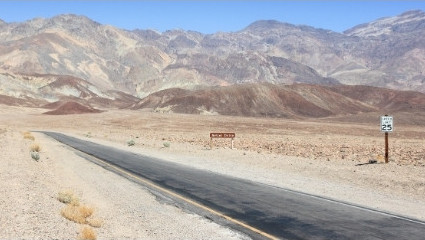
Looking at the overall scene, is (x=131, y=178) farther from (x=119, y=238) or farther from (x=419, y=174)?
(x=419, y=174)

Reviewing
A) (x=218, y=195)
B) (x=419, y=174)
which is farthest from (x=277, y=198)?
(x=419, y=174)

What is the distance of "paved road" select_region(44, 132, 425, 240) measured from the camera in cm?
1016

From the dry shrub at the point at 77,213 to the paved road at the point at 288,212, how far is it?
3.42 meters

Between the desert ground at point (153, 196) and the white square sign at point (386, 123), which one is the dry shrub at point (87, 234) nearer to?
the desert ground at point (153, 196)

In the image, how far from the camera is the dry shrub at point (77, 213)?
1044 cm

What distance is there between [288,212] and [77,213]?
5.27 metres

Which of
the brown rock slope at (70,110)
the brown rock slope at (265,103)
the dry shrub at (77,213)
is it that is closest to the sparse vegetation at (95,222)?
the dry shrub at (77,213)

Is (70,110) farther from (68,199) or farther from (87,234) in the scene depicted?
(87,234)

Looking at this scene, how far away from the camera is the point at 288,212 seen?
40.0 ft

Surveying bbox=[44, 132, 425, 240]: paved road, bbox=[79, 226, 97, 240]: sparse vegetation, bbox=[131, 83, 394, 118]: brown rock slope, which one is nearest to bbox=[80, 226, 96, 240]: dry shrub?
bbox=[79, 226, 97, 240]: sparse vegetation

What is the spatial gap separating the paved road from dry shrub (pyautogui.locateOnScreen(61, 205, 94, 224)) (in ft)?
11.2

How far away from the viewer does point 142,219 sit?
1146 cm

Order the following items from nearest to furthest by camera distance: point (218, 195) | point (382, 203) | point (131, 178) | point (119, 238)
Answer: point (119, 238), point (382, 203), point (218, 195), point (131, 178)

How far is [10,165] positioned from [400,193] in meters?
14.8
